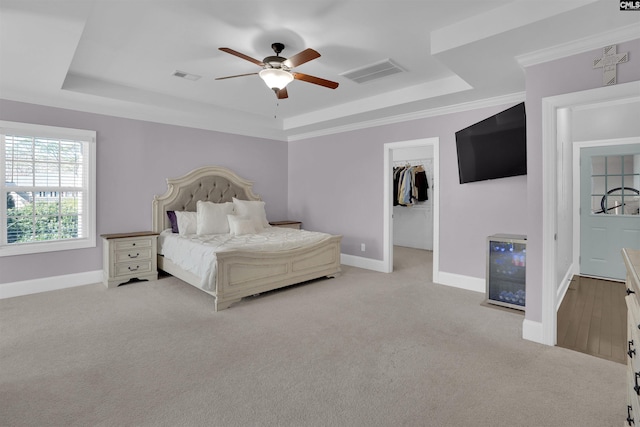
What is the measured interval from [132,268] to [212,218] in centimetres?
119

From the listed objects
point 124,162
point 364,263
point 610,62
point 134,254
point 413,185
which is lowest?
point 364,263

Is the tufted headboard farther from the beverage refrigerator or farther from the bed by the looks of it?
the beverage refrigerator

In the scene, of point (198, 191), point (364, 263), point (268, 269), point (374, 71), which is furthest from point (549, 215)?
point (198, 191)

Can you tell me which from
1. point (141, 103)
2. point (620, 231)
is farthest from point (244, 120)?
point (620, 231)

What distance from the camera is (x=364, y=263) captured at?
17.4 ft

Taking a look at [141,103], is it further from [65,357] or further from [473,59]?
[473,59]

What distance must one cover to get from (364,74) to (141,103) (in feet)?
9.43

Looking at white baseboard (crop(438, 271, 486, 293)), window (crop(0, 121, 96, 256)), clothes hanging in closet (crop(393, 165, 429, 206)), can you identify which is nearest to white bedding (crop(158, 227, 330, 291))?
window (crop(0, 121, 96, 256))

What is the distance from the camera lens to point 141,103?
4.28 meters

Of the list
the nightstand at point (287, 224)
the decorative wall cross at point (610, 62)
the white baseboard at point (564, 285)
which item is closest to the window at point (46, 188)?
the nightstand at point (287, 224)

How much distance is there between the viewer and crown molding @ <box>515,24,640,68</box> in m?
2.23

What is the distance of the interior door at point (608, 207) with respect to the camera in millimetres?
4379

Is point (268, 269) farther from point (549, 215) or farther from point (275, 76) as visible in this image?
point (549, 215)

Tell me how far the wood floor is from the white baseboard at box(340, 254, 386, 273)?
227cm
